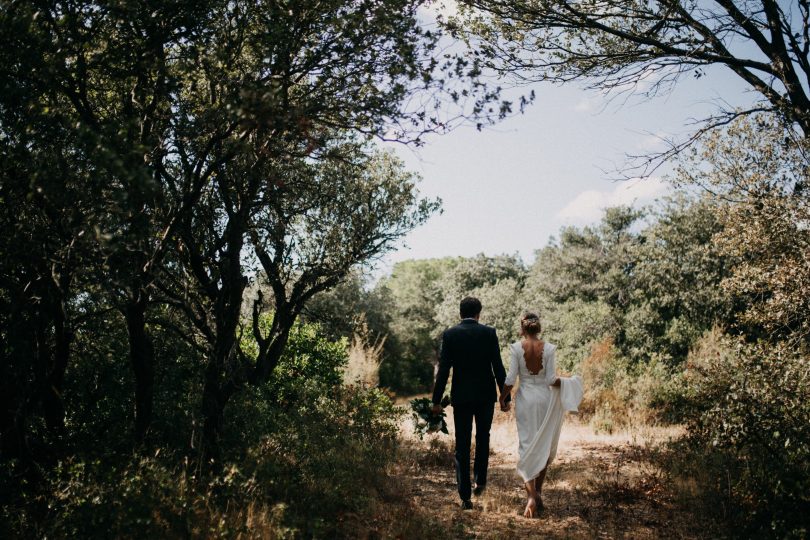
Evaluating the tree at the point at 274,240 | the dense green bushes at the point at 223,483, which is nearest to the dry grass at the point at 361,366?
the tree at the point at 274,240

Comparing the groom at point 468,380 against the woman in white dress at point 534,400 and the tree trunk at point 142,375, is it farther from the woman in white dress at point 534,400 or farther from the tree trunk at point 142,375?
the tree trunk at point 142,375

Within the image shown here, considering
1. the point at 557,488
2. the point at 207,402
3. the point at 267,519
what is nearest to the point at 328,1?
the point at 207,402

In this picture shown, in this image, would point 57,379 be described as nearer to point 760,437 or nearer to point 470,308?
point 470,308

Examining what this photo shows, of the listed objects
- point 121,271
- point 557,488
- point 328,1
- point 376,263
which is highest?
point 328,1

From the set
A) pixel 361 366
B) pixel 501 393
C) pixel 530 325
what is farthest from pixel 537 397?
pixel 361 366

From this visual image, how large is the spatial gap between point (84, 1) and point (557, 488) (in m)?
7.19

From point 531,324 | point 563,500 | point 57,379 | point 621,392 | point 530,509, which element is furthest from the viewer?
point 621,392

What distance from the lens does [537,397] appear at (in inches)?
243

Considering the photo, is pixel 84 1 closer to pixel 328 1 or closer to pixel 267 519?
pixel 328 1

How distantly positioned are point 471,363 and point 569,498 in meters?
2.18

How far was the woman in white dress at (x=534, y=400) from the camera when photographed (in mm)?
5984

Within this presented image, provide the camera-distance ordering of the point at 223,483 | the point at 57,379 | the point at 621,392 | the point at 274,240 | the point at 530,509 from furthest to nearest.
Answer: the point at 621,392
the point at 274,240
the point at 530,509
the point at 57,379
the point at 223,483

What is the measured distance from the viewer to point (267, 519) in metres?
4.37

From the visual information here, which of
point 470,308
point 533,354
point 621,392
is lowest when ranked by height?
point 621,392
